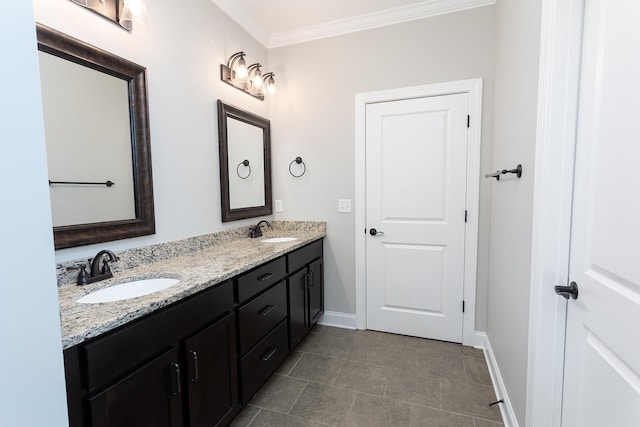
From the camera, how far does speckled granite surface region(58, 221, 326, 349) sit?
3.00 ft

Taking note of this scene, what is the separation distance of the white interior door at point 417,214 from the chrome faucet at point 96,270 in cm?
192

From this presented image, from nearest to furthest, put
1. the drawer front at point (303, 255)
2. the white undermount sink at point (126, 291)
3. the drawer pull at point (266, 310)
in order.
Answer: the white undermount sink at point (126, 291) < the drawer pull at point (266, 310) < the drawer front at point (303, 255)

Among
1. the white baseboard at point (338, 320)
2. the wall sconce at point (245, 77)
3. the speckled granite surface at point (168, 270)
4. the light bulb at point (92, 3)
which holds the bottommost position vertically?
the white baseboard at point (338, 320)

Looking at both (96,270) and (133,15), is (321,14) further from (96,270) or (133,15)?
(96,270)

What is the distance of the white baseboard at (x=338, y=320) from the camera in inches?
108

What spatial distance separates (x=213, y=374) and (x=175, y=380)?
0.24 m

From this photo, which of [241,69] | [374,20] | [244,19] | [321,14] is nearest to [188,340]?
[241,69]

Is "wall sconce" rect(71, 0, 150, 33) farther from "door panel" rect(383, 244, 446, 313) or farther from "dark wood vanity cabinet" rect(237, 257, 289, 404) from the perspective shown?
"door panel" rect(383, 244, 446, 313)

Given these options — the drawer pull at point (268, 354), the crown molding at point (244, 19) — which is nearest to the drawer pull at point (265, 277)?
the drawer pull at point (268, 354)

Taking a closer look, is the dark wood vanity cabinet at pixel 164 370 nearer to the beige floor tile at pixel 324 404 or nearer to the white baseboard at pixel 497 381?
the beige floor tile at pixel 324 404

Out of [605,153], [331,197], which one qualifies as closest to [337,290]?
[331,197]

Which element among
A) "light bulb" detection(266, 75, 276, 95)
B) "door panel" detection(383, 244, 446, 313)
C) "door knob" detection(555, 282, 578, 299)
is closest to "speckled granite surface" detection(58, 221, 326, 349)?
"door panel" detection(383, 244, 446, 313)

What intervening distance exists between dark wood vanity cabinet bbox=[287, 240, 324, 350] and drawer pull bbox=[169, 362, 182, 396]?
1015 mm

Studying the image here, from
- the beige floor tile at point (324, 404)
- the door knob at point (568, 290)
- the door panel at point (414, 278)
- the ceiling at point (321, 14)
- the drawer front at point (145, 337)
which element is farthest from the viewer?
the door panel at point (414, 278)
